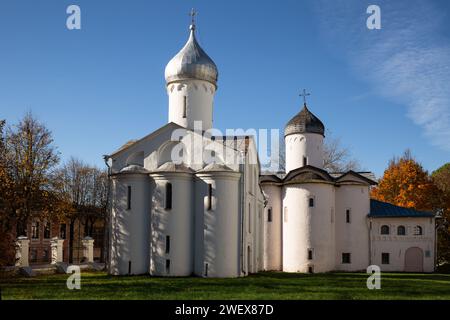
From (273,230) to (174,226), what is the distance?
9729 millimetres

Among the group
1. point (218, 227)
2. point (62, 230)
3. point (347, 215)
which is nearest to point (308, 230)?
point (347, 215)

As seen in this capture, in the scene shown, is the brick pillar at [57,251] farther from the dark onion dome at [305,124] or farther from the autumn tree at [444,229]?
the autumn tree at [444,229]

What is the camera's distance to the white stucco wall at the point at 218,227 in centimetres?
2477

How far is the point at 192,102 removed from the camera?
29.3 metres

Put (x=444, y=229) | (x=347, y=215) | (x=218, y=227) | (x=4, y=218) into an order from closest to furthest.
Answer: (x=218, y=227)
(x=4, y=218)
(x=347, y=215)
(x=444, y=229)

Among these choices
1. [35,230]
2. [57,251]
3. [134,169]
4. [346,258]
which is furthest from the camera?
[35,230]

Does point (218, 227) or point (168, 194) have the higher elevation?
point (168, 194)

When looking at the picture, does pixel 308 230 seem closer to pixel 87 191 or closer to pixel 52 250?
pixel 52 250

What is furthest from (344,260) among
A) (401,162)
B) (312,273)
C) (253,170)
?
(401,162)

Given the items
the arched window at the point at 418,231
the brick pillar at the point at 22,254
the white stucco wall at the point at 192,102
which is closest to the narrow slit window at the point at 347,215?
the arched window at the point at 418,231

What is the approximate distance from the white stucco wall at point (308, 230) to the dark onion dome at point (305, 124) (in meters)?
5.17

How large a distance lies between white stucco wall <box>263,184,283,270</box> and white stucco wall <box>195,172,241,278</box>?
25.1 ft

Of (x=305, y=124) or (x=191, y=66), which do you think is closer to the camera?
(x=191, y=66)
